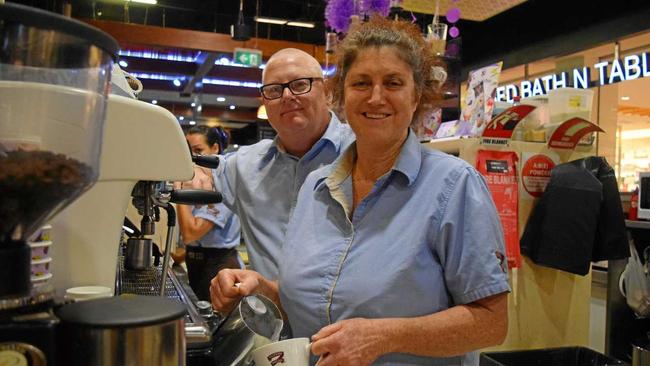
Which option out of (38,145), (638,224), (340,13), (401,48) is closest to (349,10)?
(340,13)

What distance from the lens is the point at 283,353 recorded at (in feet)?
3.30

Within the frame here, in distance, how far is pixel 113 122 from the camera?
877 mm

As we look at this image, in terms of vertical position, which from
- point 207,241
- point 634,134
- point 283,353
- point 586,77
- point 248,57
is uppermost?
point 248,57

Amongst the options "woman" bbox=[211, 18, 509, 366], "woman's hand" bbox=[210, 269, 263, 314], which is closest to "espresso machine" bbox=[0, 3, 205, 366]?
"woman" bbox=[211, 18, 509, 366]

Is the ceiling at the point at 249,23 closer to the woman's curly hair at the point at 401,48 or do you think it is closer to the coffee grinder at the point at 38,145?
the woman's curly hair at the point at 401,48

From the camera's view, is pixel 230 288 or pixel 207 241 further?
pixel 207 241

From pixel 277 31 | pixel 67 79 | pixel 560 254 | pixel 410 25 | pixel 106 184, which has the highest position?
pixel 277 31

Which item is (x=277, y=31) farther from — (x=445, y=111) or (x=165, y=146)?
(x=165, y=146)

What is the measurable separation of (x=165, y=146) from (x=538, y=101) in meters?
2.70

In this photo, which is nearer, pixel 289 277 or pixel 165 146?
pixel 165 146

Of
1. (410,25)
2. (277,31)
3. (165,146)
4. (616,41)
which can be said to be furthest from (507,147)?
(277,31)

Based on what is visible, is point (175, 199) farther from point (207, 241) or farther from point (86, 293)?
point (207, 241)

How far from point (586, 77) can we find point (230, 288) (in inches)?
239

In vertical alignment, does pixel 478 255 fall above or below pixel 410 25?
below
